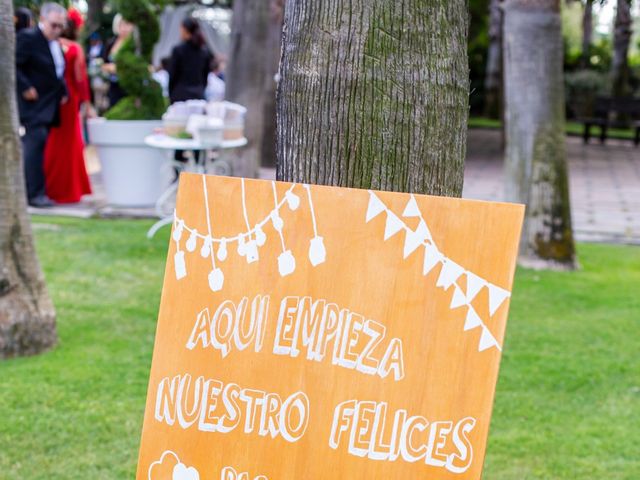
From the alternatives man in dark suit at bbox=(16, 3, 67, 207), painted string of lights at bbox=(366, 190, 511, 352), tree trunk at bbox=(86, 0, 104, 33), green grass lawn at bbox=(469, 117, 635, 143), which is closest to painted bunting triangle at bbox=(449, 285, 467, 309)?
painted string of lights at bbox=(366, 190, 511, 352)

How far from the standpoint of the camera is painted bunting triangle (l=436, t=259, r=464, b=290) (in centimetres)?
218

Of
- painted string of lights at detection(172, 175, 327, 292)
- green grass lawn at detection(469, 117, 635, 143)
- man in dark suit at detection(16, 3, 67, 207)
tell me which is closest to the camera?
painted string of lights at detection(172, 175, 327, 292)

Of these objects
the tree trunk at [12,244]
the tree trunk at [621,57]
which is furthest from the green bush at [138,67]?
the tree trunk at [621,57]

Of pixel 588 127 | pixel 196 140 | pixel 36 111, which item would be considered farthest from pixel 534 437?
pixel 588 127

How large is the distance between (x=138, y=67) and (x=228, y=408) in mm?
7922

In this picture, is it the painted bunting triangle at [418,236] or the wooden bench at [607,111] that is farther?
the wooden bench at [607,111]

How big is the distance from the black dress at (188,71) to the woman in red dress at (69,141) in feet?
3.31

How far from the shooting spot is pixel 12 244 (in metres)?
4.93

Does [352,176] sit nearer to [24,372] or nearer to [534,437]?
[534,437]

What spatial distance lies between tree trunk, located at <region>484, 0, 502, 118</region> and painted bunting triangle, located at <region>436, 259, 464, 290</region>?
20.2 meters

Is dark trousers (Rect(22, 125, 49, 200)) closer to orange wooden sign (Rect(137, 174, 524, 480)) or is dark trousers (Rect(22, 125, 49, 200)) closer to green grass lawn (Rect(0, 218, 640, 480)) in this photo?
green grass lawn (Rect(0, 218, 640, 480))

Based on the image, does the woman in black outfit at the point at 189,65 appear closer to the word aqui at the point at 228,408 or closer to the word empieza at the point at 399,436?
the word aqui at the point at 228,408

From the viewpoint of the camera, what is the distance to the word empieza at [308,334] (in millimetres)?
2232

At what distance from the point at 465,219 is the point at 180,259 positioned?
689 mm
